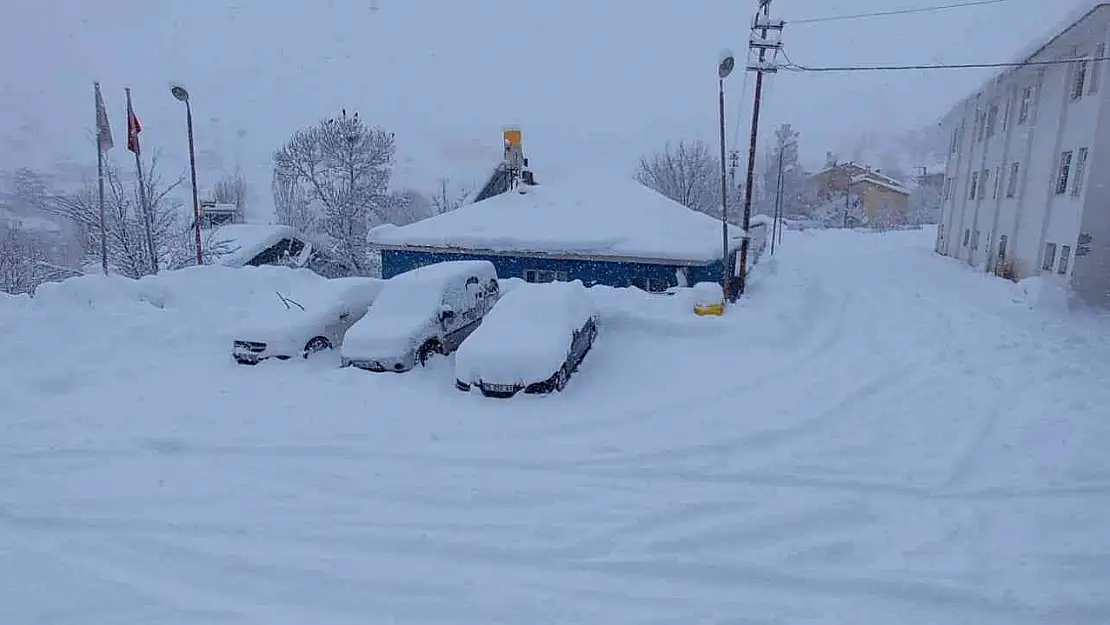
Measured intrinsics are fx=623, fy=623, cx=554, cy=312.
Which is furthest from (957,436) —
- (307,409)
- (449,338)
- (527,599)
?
(307,409)

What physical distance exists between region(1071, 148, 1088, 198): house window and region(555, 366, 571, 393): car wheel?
1679 cm

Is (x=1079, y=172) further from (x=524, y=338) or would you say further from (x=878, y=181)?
(x=878, y=181)

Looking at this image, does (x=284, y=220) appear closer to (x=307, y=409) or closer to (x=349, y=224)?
(x=349, y=224)

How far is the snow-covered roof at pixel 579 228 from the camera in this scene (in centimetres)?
1806

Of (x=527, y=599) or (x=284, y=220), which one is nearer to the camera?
(x=527, y=599)

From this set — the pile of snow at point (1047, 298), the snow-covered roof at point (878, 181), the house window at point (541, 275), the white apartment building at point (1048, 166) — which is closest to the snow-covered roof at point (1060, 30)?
the white apartment building at point (1048, 166)

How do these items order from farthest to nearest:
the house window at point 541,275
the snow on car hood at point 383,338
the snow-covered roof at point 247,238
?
the snow-covered roof at point 247,238, the house window at point 541,275, the snow on car hood at point 383,338

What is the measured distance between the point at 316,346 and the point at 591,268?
9.82 m

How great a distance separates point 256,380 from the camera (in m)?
9.44

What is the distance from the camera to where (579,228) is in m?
19.4

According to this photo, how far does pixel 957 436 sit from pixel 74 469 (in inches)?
395

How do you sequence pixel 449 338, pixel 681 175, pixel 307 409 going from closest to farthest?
pixel 307 409 < pixel 449 338 < pixel 681 175

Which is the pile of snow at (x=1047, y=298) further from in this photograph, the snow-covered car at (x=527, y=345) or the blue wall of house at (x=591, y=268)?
the snow-covered car at (x=527, y=345)

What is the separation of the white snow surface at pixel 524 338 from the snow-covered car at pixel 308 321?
9.76 feet
